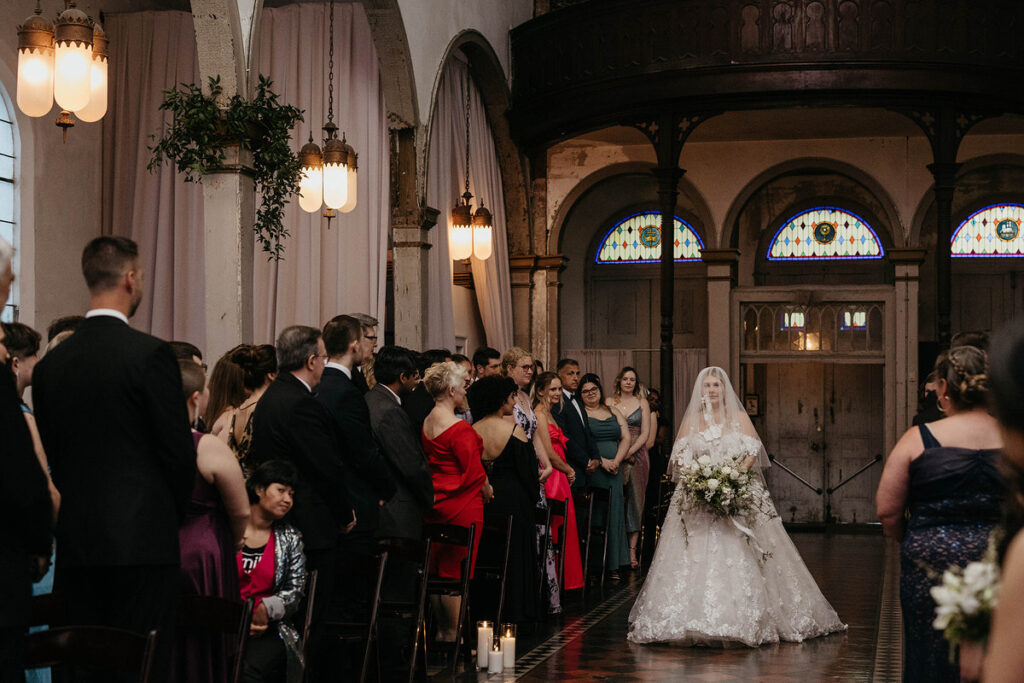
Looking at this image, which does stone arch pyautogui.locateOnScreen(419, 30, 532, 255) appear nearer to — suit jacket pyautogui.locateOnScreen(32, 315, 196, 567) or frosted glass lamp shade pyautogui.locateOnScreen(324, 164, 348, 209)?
frosted glass lamp shade pyautogui.locateOnScreen(324, 164, 348, 209)

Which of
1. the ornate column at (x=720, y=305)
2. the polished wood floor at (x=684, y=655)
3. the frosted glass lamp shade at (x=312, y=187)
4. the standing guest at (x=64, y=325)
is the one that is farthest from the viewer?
the ornate column at (x=720, y=305)

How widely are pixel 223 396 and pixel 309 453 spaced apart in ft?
1.56

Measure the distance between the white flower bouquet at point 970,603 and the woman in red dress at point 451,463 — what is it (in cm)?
470

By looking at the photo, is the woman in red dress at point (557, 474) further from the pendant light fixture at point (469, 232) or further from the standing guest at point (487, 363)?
the pendant light fixture at point (469, 232)

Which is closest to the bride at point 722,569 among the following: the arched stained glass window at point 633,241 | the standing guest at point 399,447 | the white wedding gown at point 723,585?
the white wedding gown at point 723,585

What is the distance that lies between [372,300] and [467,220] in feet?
5.41

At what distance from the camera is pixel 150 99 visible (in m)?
11.5

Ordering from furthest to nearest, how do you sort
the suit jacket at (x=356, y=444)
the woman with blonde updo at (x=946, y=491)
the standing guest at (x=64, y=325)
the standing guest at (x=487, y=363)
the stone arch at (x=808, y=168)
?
the stone arch at (x=808, y=168) < the standing guest at (x=487, y=363) < the suit jacket at (x=356, y=444) < the standing guest at (x=64, y=325) < the woman with blonde updo at (x=946, y=491)

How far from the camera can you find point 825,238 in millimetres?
16156

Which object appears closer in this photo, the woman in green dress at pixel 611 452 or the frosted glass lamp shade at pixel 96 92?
the frosted glass lamp shade at pixel 96 92

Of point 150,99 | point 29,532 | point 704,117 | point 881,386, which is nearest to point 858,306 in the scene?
point 881,386

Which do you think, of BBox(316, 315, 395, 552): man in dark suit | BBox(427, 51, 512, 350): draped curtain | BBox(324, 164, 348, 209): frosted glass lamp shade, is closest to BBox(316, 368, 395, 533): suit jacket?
BBox(316, 315, 395, 552): man in dark suit

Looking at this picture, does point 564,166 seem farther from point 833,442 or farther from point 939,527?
point 939,527

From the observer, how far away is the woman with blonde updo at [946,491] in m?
4.21
